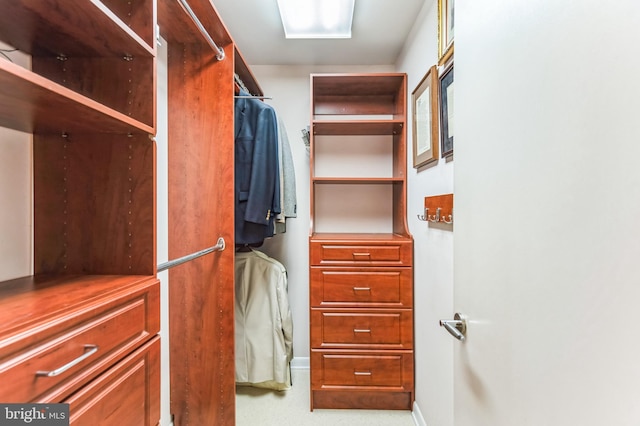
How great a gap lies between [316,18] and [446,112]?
96cm

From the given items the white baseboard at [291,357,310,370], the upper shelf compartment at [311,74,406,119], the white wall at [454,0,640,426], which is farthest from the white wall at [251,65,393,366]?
the white wall at [454,0,640,426]

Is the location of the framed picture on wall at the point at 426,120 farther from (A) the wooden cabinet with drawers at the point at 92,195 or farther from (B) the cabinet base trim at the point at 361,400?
(B) the cabinet base trim at the point at 361,400

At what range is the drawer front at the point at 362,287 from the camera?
173 centimetres

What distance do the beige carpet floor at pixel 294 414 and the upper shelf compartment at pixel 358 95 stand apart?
6.31 feet

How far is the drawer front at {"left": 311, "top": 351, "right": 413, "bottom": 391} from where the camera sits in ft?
5.64

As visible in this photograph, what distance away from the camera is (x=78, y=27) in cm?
67

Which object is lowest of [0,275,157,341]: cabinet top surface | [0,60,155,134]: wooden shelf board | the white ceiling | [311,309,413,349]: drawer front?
[311,309,413,349]: drawer front

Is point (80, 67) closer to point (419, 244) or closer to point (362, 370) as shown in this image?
point (419, 244)

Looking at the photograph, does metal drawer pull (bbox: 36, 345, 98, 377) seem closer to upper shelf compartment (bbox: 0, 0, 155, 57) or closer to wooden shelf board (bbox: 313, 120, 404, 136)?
upper shelf compartment (bbox: 0, 0, 155, 57)

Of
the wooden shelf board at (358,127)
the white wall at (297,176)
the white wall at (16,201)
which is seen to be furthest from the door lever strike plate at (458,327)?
the white wall at (297,176)

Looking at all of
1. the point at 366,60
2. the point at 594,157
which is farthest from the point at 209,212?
the point at 366,60

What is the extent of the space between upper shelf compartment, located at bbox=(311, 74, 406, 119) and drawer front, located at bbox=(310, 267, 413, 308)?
1077 mm

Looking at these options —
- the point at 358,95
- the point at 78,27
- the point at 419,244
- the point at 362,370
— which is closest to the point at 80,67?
the point at 78,27

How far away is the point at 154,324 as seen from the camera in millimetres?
803
